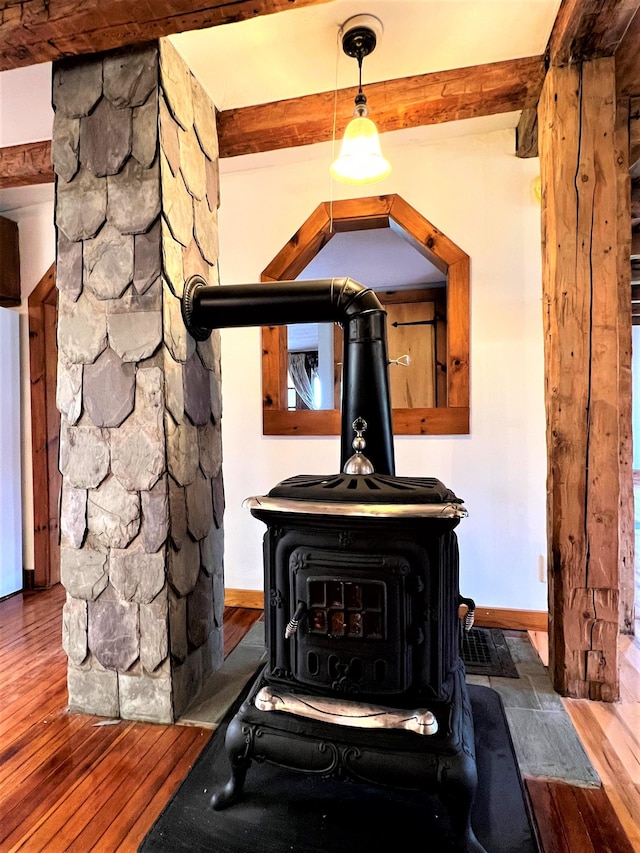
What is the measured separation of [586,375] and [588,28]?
1150mm

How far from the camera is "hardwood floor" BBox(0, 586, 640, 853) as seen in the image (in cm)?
119

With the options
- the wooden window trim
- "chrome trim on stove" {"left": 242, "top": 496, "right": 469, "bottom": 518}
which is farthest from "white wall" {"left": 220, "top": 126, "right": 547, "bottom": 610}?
"chrome trim on stove" {"left": 242, "top": 496, "right": 469, "bottom": 518}

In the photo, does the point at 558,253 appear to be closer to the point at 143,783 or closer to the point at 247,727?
the point at 247,727

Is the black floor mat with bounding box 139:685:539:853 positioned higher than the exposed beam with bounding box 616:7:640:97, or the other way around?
the exposed beam with bounding box 616:7:640:97

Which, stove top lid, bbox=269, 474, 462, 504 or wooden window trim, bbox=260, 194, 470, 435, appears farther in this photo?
wooden window trim, bbox=260, 194, 470, 435

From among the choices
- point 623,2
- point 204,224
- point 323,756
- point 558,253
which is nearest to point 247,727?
point 323,756

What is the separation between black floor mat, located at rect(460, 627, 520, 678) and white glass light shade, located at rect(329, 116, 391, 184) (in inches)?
75.2

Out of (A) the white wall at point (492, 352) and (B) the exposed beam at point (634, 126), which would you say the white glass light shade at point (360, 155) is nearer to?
(A) the white wall at point (492, 352)

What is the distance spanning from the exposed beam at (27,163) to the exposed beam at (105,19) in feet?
2.97

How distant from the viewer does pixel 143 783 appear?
1364 millimetres

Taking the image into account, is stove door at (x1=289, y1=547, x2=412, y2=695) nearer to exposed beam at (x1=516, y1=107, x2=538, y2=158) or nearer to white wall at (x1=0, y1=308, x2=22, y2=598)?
exposed beam at (x1=516, y1=107, x2=538, y2=158)

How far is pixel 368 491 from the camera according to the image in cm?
128

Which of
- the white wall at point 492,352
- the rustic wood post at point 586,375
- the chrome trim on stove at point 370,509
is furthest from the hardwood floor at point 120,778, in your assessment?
the chrome trim on stove at point 370,509

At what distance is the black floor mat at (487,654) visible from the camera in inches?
76.6
